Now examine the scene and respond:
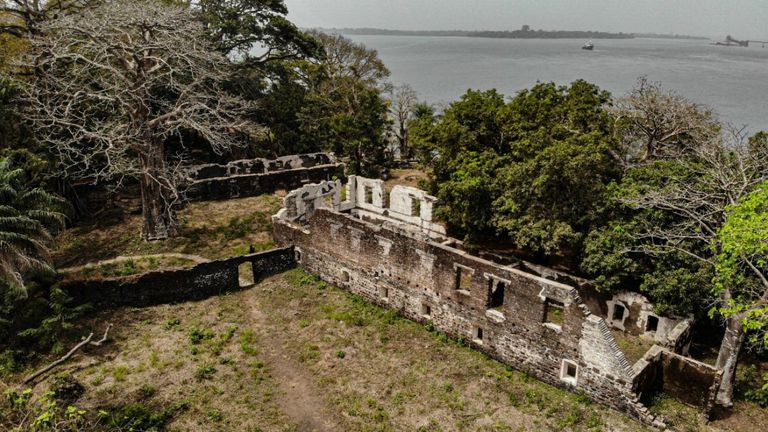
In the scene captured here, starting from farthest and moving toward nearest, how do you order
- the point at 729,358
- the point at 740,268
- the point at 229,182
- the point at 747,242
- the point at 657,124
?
the point at 229,182, the point at 657,124, the point at 740,268, the point at 729,358, the point at 747,242

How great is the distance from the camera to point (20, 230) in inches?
694

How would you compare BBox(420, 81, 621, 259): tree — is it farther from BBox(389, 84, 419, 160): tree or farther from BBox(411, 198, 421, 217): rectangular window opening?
BBox(389, 84, 419, 160): tree

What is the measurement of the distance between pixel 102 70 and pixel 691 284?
2828cm

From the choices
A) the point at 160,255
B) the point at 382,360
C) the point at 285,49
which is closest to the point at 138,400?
the point at 382,360

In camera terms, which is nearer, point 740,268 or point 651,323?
point 740,268

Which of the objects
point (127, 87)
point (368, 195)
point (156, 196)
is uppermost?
point (127, 87)

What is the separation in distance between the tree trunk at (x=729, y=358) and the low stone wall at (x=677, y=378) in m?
1.08

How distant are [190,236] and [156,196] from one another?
2615 millimetres

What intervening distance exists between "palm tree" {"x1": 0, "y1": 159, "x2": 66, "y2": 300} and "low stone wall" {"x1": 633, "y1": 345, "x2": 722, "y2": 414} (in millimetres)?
19656

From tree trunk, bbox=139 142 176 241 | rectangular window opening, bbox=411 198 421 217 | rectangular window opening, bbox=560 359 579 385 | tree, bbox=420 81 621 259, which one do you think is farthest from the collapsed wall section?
tree trunk, bbox=139 142 176 241

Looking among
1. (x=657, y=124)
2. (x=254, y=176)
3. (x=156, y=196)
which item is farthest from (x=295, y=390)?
(x=657, y=124)

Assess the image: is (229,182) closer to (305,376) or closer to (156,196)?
(156,196)

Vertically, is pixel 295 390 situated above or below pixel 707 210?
below

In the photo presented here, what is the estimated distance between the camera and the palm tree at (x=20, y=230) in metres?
16.9
